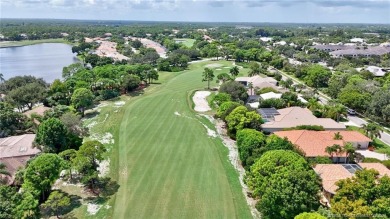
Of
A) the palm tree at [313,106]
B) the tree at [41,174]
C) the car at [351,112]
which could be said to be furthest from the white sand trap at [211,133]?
the car at [351,112]

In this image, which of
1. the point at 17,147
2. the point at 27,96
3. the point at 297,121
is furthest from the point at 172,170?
the point at 27,96

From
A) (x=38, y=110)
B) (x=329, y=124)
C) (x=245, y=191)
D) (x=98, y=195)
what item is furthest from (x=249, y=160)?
(x=38, y=110)

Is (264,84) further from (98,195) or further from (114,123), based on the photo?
(98,195)

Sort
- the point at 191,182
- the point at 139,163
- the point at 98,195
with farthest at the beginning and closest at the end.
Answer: the point at 139,163 < the point at 191,182 < the point at 98,195

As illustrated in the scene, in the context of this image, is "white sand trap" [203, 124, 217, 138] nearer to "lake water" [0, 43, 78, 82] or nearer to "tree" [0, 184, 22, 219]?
"tree" [0, 184, 22, 219]

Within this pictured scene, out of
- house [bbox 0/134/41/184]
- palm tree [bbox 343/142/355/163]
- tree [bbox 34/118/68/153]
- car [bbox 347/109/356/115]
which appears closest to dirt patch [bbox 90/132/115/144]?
tree [bbox 34/118/68/153]

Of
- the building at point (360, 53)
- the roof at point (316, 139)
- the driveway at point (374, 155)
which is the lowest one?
the driveway at point (374, 155)

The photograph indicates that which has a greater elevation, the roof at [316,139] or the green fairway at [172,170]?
the roof at [316,139]

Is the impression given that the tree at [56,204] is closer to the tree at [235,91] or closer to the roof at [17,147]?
the roof at [17,147]
